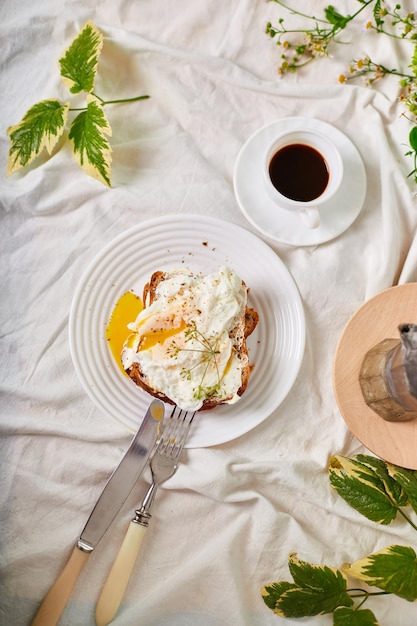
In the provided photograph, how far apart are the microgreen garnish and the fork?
0.18 metres

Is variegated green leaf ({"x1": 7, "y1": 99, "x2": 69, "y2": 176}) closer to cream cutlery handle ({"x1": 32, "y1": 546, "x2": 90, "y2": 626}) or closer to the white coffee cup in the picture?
the white coffee cup

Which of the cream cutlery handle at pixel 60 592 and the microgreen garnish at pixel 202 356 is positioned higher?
the microgreen garnish at pixel 202 356

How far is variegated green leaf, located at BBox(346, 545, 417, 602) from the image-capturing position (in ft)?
7.33

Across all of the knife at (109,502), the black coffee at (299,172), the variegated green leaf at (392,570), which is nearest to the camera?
the variegated green leaf at (392,570)

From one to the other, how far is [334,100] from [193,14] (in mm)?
696

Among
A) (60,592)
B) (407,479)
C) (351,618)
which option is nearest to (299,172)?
(407,479)

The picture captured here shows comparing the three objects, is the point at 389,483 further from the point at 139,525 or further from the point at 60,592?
the point at 60,592

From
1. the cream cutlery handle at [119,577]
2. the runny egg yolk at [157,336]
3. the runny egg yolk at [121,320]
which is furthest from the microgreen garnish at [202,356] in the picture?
the cream cutlery handle at [119,577]

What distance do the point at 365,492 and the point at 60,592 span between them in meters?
1.25

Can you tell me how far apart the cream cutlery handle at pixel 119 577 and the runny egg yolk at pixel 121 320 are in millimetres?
630

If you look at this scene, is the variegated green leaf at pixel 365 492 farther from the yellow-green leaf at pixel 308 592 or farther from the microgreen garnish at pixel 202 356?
the microgreen garnish at pixel 202 356

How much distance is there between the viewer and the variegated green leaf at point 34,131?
2.46 m

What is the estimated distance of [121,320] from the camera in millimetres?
2484

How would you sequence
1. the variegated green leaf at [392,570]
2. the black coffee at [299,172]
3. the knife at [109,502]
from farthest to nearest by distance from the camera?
the black coffee at [299,172], the knife at [109,502], the variegated green leaf at [392,570]
